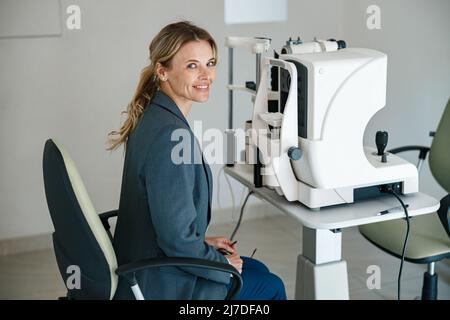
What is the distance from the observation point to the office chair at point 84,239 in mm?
1718

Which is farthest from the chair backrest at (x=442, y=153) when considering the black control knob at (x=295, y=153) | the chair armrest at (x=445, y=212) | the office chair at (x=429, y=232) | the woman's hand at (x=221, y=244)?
the woman's hand at (x=221, y=244)

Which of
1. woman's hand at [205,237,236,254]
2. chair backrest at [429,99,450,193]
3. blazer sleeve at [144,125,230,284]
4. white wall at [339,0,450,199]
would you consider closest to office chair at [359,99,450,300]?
chair backrest at [429,99,450,193]

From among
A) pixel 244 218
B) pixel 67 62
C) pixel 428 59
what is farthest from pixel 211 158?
pixel 428 59

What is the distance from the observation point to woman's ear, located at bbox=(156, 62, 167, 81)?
1.95 meters

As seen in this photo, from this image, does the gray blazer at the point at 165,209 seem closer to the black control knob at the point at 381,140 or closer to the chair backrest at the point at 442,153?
the black control knob at the point at 381,140

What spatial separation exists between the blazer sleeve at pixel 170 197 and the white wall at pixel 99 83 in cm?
174

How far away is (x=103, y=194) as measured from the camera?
3.61 metres

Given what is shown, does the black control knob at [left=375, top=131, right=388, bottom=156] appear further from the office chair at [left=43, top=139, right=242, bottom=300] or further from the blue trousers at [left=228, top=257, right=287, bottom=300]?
the office chair at [left=43, top=139, right=242, bottom=300]

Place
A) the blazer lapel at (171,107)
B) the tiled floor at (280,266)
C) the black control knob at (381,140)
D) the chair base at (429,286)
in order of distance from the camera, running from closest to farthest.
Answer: the blazer lapel at (171,107) → the black control knob at (381,140) → the chair base at (429,286) → the tiled floor at (280,266)

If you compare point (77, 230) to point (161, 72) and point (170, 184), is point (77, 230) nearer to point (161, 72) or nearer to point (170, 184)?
point (170, 184)

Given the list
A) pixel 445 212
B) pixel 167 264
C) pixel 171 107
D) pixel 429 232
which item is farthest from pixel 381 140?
pixel 167 264
